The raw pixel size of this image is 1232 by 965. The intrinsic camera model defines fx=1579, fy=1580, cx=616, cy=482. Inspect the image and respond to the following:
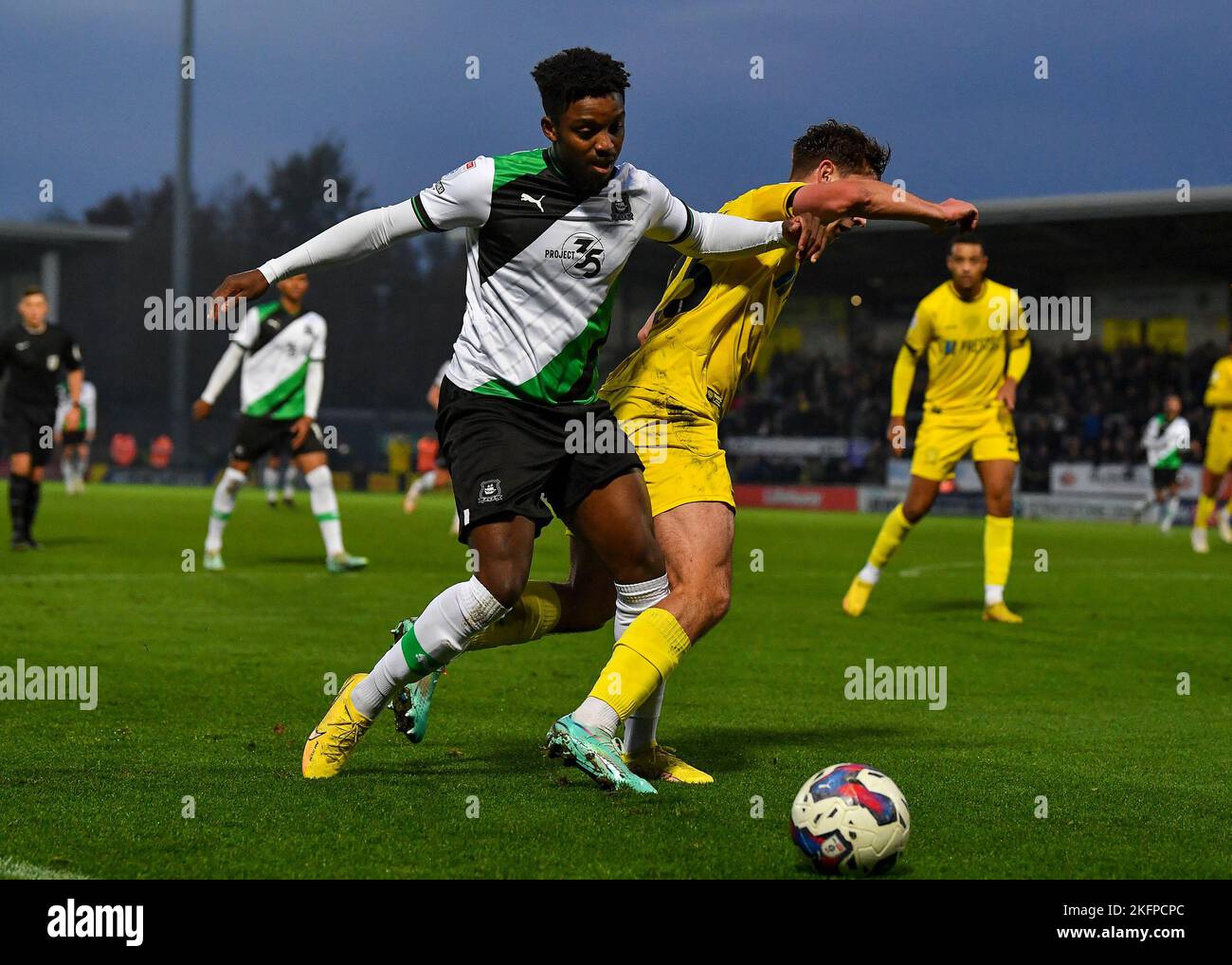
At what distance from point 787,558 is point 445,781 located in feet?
40.2

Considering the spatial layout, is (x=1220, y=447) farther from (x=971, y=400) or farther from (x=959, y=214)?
(x=959, y=214)

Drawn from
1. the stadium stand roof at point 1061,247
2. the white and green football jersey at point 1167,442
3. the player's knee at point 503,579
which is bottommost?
the player's knee at point 503,579

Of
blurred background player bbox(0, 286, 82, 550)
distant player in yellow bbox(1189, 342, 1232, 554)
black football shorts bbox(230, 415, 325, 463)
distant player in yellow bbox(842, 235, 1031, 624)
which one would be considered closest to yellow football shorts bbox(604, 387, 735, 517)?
distant player in yellow bbox(842, 235, 1031, 624)

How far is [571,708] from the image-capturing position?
693 cm

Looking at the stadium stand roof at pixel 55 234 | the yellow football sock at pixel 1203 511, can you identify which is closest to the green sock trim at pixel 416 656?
the yellow football sock at pixel 1203 511

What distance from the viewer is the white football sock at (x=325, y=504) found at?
13453mm

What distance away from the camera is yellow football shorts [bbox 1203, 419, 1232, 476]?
63.1ft

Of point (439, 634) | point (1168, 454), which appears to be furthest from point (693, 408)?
point (1168, 454)

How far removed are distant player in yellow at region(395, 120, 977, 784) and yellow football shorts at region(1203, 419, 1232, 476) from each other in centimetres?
1486

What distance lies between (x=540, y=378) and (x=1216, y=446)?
645 inches

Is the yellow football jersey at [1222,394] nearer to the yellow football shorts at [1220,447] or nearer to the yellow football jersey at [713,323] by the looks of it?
the yellow football shorts at [1220,447]

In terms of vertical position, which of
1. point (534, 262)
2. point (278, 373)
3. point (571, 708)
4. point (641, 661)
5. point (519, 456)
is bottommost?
point (571, 708)

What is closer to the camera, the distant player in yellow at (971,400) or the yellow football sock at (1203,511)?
the distant player in yellow at (971,400)

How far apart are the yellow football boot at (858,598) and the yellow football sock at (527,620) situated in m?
6.08
